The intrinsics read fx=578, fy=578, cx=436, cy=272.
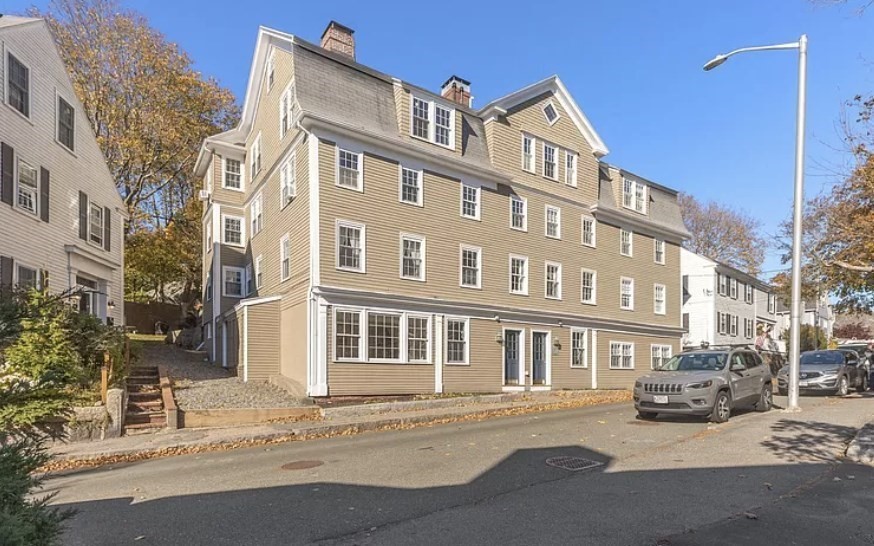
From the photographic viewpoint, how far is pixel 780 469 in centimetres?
805

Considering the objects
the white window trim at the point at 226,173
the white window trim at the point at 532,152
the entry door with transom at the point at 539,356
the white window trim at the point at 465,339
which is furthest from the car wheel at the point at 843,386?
the white window trim at the point at 226,173

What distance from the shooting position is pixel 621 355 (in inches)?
1052

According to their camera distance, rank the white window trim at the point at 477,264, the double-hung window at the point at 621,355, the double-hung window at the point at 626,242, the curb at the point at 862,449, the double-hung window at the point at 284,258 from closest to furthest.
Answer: the curb at the point at 862,449 < the double-hung window at the point at 284,258 < the white window trim at the point at 477,264 < the double-hung window at the point at 621,355 < the double-hung window at the point at 626,242

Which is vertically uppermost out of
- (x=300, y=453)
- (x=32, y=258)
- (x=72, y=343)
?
(x=32, y=258)

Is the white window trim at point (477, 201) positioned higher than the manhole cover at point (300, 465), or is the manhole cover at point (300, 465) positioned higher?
the white window trim at point (477, 201)

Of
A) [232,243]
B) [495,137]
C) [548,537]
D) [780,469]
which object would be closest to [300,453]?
[548,537]

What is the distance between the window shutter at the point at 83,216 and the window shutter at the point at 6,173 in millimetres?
4093

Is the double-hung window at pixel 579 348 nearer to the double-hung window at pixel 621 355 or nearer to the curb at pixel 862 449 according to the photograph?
the double-hung window at pixel 621 355

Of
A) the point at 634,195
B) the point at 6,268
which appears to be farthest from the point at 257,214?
the point at 634,195

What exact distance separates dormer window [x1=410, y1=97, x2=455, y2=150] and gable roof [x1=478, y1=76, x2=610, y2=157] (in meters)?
2.08

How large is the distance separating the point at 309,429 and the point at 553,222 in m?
14.4

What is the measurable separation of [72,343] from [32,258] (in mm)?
4607

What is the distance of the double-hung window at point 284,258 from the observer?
19234 mm

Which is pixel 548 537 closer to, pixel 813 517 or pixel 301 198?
pixel 813 517
